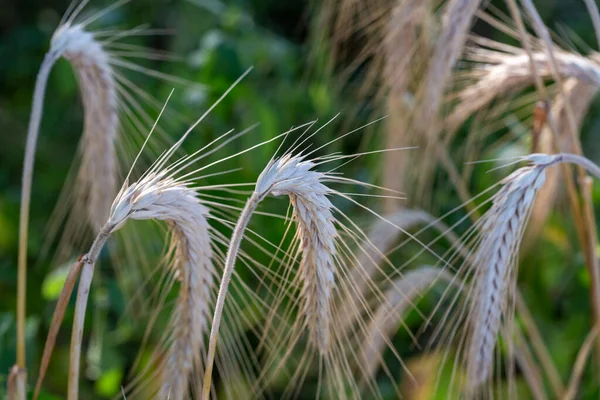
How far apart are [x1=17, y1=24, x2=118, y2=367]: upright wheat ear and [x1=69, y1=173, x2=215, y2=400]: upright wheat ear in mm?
154

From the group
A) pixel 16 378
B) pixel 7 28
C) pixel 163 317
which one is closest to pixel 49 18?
pixel 7 28

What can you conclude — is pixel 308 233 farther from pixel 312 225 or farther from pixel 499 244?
pixel 499 244

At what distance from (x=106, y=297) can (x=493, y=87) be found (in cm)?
71

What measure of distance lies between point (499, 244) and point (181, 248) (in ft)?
0.80

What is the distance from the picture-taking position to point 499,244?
56 cm

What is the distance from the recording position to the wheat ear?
0.54 meters

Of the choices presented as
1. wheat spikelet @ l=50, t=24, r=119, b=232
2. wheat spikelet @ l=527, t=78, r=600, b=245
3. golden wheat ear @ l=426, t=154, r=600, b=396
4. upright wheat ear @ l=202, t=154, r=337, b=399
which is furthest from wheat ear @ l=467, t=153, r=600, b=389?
wheat spikelet @ l=50, t=24, r=119, b=232

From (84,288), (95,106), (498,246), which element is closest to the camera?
(84,288)

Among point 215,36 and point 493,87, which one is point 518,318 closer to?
point 493,87

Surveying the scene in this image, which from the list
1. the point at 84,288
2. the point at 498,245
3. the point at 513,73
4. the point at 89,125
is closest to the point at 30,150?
the point at 89,125

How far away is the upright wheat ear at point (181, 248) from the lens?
18.3 inches

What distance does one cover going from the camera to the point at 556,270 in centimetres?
128

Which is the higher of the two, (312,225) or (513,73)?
(513,73)

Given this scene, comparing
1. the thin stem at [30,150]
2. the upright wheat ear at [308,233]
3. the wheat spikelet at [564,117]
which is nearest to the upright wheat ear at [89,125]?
the thin stem at [30,150]
